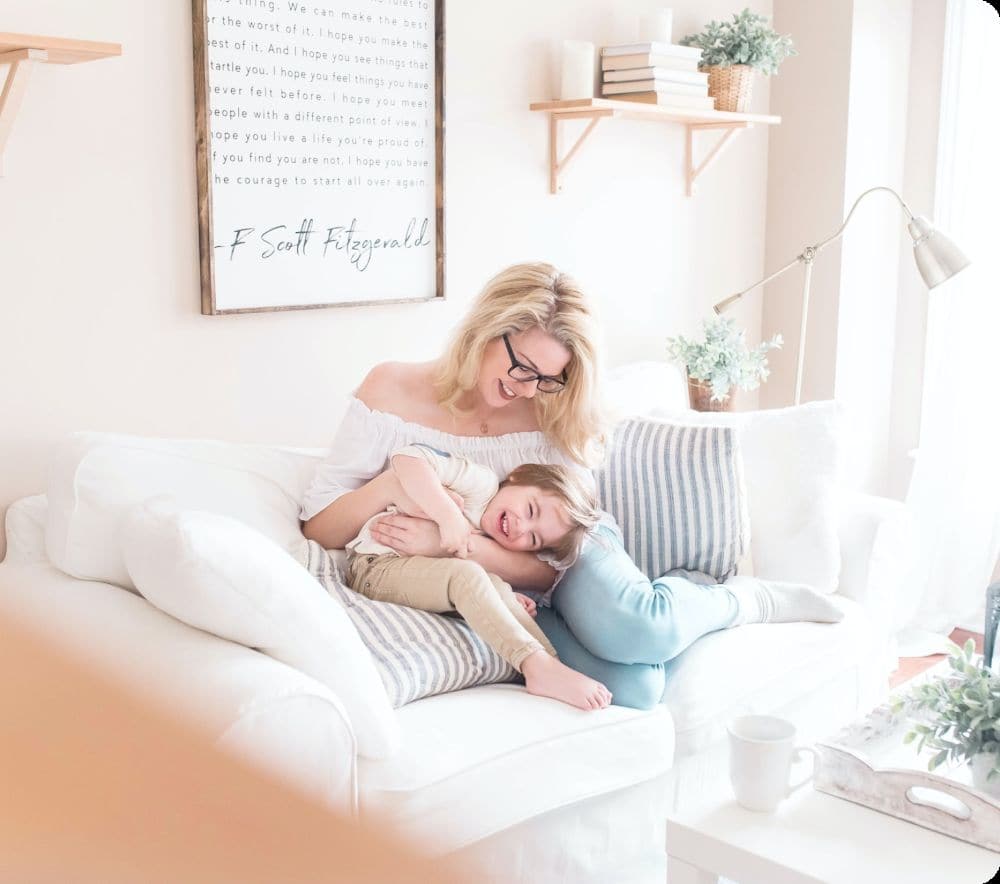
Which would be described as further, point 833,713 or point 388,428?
point 833,713

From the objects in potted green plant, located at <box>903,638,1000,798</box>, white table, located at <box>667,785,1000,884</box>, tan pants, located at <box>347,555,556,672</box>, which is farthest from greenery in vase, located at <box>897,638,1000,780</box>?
tan pants, located at <box>347,555,556,672</box>

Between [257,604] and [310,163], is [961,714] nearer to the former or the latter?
[257,604]

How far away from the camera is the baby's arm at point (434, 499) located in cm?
213

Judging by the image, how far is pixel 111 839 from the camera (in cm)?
14

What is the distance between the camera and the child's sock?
93.4 inches

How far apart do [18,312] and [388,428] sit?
2.31ft

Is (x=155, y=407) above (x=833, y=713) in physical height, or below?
above

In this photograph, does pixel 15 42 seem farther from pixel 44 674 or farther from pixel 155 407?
pixel 44 674

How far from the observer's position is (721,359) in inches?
125

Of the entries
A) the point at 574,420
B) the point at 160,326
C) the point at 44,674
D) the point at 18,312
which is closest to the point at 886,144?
the point at 574,420

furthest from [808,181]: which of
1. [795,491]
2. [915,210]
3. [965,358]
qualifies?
[795,491]

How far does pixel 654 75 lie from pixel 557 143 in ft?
0.98

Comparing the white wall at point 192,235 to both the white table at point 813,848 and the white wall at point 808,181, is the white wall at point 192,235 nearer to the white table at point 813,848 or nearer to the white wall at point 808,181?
the white wall at point 808,181

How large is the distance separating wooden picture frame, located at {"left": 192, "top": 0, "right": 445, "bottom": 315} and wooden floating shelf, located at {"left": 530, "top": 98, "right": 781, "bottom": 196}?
15.2 inches
